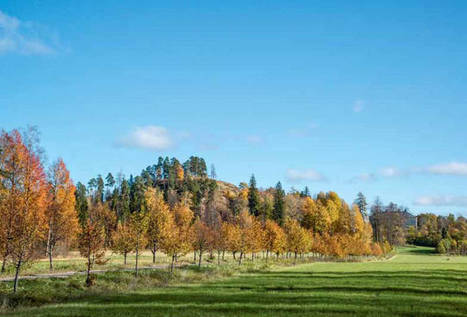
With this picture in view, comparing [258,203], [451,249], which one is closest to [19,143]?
[258,203]

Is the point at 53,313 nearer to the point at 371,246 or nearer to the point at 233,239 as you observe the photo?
the point at 233,239

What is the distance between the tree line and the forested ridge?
10 cm

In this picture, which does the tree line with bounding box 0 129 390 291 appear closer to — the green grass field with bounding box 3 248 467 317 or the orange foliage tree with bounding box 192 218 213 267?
the orange foliage tree with bounding box 192 218 213 267

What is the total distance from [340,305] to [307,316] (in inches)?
164

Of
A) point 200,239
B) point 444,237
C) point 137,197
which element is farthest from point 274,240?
point 444,237

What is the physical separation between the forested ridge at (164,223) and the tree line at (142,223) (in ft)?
0.32

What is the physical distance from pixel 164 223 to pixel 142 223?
16.8ft

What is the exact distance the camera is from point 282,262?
80.9m

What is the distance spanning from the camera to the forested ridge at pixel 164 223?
107ft

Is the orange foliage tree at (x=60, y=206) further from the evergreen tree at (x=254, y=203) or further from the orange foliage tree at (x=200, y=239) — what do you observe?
the evergreen tree at (x=254, y=203)

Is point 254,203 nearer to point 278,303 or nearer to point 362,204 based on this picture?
point 362,204

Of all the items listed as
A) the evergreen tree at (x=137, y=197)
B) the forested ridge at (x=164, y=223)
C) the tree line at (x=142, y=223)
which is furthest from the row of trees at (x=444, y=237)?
the evergreen tree at (x=137, y=197)

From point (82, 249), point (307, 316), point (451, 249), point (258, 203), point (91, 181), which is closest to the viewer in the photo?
point (307, 316)

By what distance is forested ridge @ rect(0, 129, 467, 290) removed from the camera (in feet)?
107
